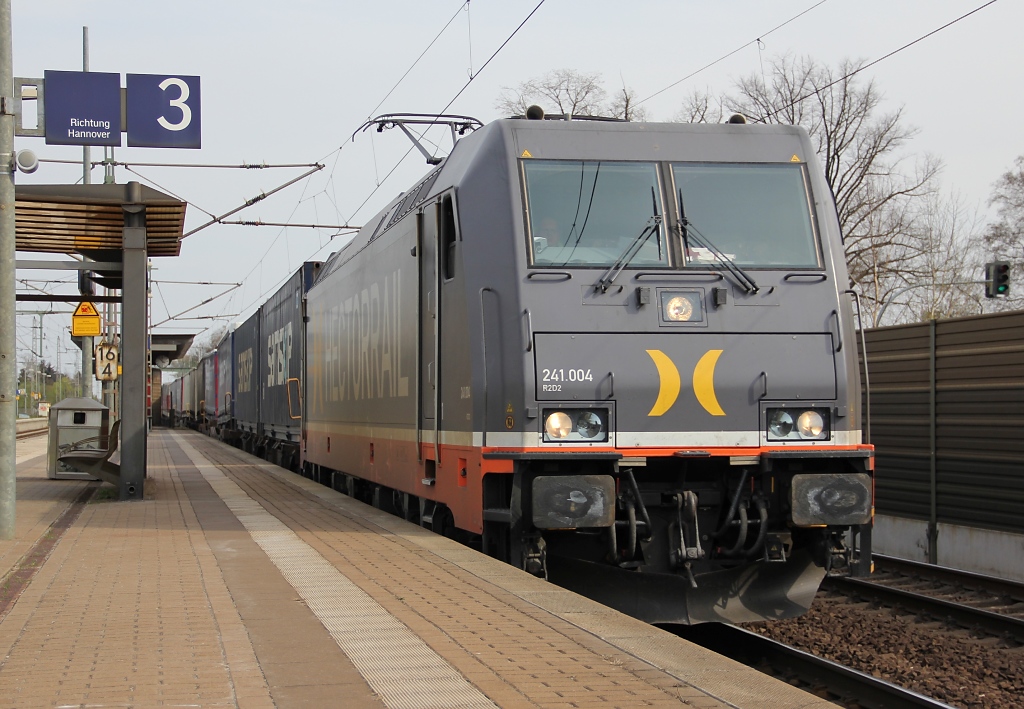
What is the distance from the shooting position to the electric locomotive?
7.00m

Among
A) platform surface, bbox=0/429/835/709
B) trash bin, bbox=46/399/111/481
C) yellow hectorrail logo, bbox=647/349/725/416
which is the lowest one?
platform surface, bbox=0/429/835/709

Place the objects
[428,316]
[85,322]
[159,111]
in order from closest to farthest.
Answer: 1. [428,316]
2. [159,111]
3. [85,322]

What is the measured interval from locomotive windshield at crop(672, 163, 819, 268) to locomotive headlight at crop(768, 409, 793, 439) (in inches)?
40.5

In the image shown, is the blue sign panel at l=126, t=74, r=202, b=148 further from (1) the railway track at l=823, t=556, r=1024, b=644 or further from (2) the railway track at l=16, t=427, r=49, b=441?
(2) the railway track at l=16, t=427, r=49, b=441

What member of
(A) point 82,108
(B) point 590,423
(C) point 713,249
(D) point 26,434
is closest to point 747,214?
(C) point 713,249

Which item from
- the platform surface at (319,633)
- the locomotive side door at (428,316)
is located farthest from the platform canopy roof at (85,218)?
the locomotive side door at (428,316)

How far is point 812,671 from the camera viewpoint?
6.66m

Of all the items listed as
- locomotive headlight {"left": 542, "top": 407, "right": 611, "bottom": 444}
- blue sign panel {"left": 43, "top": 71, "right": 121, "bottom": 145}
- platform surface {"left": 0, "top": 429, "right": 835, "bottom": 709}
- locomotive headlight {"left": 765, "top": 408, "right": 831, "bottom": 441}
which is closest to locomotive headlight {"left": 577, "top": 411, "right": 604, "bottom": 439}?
locomotive headlight {"left": 542, "top": 407, "right": 611, "bottom": 444}

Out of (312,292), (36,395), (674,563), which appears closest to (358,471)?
(312,292)

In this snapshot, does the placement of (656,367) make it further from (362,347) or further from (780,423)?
(362,347)

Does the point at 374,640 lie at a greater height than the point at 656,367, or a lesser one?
lesser

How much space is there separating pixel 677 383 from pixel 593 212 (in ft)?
4.36

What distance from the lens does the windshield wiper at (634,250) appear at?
7.20 meters

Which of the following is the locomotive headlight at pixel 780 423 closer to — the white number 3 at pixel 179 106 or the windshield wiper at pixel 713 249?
the windshield wiper at pixel 713 249
